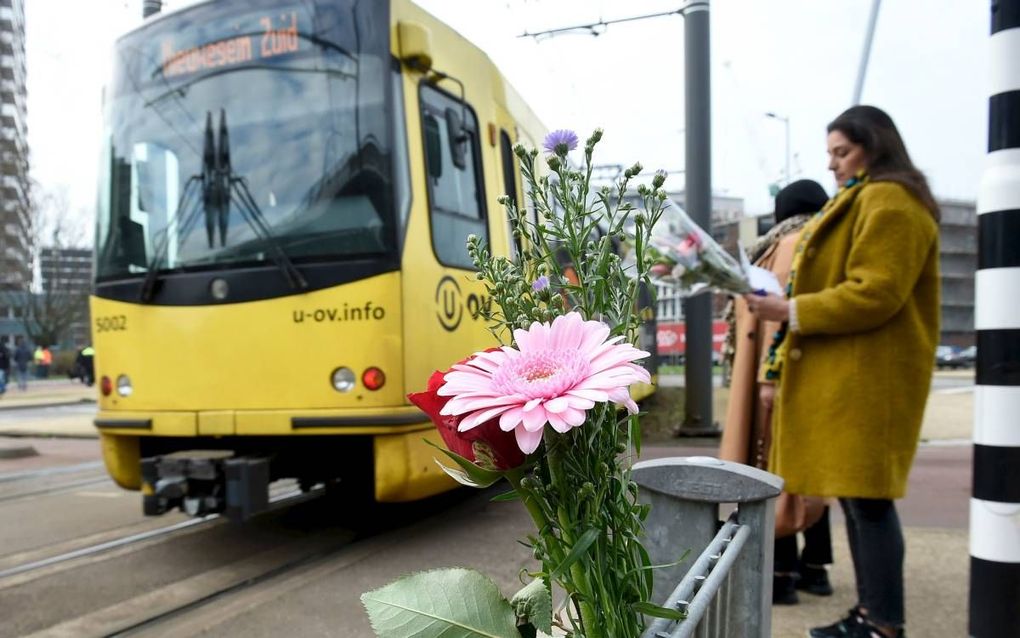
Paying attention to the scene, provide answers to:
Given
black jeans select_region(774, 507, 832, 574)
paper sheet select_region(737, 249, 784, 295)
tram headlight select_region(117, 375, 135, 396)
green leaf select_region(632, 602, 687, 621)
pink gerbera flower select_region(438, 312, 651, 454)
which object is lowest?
black jeans select_region(774, 507, 832, 574)

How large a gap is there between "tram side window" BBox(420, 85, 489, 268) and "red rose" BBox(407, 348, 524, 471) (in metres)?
3.38

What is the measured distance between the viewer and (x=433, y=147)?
4254mm

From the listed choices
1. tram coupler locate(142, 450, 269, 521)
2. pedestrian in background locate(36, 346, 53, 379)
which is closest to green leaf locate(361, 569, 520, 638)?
tram coupler locate(142, 450, 269, 521)

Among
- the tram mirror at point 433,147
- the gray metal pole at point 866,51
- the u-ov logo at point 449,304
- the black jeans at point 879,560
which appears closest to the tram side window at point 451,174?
the tram mirror at point 433,147

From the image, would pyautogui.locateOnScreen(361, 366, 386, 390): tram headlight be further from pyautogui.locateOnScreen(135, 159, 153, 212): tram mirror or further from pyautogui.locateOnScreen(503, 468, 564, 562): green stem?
pyautogui.locateOnScreen(503, 468, 564, 562): green stem

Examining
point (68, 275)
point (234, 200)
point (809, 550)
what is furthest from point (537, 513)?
point (68, 275)

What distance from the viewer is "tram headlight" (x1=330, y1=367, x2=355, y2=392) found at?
12.3 ft

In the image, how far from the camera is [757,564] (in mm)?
1340

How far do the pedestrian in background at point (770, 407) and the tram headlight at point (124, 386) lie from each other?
310 centimetres

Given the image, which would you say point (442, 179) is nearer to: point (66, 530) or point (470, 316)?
point (470, 316)

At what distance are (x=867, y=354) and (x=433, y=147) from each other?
2.63m

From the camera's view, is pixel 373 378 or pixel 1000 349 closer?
pixel 1000 349

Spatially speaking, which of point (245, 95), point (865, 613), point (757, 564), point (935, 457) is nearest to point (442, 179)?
point (245, 95)

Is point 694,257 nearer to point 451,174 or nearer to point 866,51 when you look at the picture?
point 451,174
